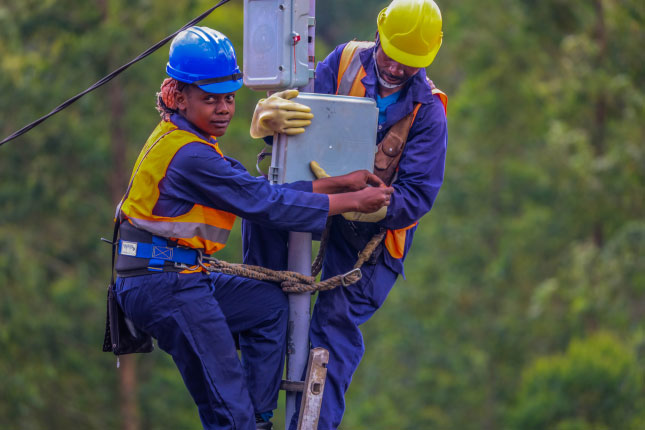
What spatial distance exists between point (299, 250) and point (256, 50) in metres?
0.95

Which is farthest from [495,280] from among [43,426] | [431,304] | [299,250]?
[299,250]

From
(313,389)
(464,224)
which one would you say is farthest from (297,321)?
(464,224)

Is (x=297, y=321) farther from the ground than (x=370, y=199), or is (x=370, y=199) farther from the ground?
(x=370, y=199)

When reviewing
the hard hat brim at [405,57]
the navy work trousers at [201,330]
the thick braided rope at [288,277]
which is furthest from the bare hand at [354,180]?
the navy work trousers at [201,330]

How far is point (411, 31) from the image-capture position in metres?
4.99

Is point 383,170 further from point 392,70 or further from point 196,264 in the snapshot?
point 196,264

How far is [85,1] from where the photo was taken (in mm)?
18031

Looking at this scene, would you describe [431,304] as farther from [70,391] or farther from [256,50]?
[256,50]

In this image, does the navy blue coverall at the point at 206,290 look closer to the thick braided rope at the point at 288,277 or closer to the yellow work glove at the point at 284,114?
the thick braided rope at the point at 288,277

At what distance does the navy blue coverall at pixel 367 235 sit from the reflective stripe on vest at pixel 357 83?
0.04 metres

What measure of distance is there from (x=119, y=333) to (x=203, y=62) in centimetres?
132

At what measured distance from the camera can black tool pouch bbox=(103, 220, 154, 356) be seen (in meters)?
5.04

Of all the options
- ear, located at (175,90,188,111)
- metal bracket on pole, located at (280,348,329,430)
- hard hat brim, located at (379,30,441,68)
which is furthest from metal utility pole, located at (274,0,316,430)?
hard hat brim, located at (379,30,441,68)

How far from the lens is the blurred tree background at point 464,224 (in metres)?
16.9
